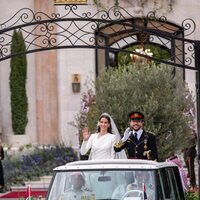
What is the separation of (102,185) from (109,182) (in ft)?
0.33

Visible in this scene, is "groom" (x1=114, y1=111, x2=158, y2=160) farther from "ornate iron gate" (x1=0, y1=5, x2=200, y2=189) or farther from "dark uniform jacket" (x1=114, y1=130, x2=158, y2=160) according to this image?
"ornate iron gate" (x1=0, y1=5, x2=200, y2=189)

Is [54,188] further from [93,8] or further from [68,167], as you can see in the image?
[93,8]

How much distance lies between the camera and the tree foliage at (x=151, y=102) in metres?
22.3

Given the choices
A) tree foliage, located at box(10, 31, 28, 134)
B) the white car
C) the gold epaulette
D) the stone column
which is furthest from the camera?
the stone column

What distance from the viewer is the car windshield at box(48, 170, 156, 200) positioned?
13023 mm

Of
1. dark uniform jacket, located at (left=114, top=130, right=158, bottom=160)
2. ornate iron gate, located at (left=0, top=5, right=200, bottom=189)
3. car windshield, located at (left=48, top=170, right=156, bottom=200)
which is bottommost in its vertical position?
car windshield, located at (left=48, top=170, right=156, bottom=200)

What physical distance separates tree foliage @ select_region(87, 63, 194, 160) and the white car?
868 cm

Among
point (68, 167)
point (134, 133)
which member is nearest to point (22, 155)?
point (134, 133)

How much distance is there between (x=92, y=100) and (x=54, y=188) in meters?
12.4

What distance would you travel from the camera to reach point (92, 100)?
83.9 ft

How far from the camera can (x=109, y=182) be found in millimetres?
13086

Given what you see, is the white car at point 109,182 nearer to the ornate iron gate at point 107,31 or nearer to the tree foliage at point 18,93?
the ornate iron gate at point 107,31

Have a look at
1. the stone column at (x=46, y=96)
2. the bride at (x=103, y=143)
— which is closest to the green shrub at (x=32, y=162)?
the stone column at (x=46, y=96)

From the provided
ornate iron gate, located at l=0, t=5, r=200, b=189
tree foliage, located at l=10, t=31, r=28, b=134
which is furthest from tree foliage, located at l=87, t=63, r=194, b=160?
tree foliage, located at l=10, t=31, r=28, b=134
